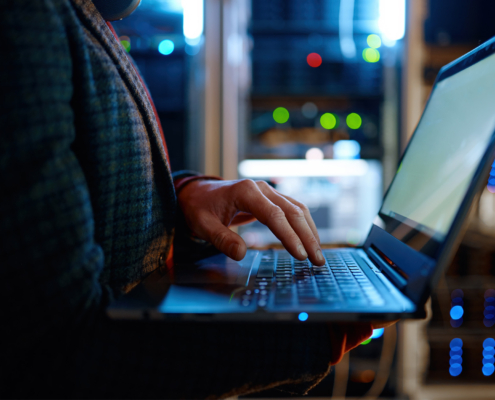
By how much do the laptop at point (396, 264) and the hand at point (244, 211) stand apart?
0.04 meters

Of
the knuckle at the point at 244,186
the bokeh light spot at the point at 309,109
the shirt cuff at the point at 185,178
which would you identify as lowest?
the shirt cuff at the point at 185,178

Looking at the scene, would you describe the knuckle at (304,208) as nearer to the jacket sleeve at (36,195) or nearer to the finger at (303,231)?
the finger at (303,231)

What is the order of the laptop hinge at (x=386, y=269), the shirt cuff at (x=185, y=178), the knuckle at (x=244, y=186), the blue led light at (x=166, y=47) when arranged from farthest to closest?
1. the blue led light at (x=166, y=47)
2. the shirt cuff at (x=185, y=178)
3. the knuckle at (x=244, y=186)
4. the laptop hinge at (x=386, y=269)

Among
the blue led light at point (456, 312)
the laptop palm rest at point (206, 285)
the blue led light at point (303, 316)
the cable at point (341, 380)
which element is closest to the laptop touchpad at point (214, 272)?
the laptop palm rest at point (206, 285)

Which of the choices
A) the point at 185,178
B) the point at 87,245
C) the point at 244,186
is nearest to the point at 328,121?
the point at 185,178

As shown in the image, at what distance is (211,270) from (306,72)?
1204mm

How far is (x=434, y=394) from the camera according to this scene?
128cm

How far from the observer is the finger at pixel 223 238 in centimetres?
42

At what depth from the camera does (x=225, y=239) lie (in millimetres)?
443

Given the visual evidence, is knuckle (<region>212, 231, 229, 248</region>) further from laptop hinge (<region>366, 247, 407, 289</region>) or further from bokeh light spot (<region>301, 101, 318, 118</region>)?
bokeh light spot (<region>301, 101, 318, 118</region>)

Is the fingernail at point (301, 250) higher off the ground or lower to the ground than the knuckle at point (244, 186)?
lower

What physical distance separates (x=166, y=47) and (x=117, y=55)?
1.16m

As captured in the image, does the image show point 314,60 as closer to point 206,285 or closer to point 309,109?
point 309,109

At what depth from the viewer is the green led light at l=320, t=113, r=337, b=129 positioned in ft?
4.84
